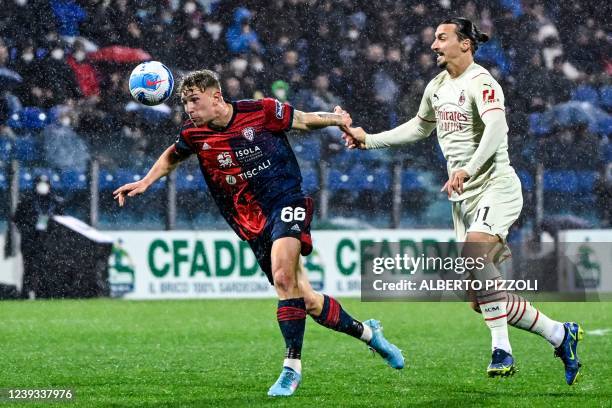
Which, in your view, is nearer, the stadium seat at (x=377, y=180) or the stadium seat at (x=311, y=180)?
the stadium seat at (x=311, y=180)

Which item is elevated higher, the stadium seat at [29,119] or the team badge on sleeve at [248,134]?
the stadium seat at [29,119]

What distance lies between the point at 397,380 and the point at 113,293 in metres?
7.72

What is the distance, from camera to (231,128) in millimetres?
6047

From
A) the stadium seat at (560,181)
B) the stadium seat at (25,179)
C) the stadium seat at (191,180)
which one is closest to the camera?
the stadium seat at (25,179)

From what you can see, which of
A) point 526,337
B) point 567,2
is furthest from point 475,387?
point 567,2

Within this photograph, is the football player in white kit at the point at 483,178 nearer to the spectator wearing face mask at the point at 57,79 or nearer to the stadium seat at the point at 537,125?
the spectator wearing face mask at the point at 57,79

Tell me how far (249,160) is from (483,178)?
1.38 m

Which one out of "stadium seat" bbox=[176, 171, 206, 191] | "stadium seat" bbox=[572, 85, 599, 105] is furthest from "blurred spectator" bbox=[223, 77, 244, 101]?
"stadium seat" bbox=[572, 85, 599, 105]

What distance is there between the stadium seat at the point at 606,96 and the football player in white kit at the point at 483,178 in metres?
10.3

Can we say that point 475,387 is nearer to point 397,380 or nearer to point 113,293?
point 397,380

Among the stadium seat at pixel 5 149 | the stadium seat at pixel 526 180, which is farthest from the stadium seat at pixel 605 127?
the stadium seat at pixel 5 149

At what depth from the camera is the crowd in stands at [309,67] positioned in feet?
48.3

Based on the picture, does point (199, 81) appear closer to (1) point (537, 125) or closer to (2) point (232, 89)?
(2) point (232, 89)

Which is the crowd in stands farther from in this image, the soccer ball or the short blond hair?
the short blond hair
